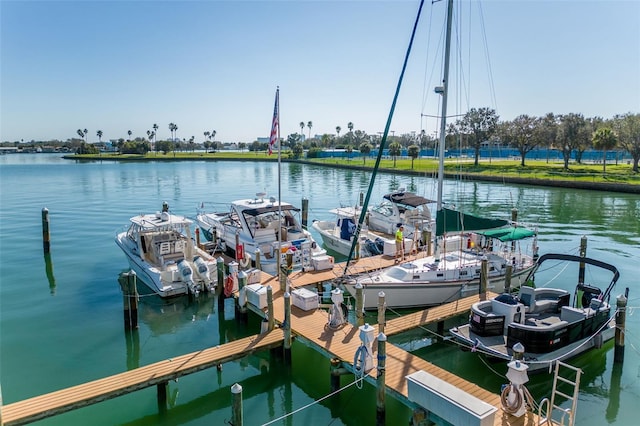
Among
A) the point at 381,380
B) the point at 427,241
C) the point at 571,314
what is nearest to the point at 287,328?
the point at 381,380

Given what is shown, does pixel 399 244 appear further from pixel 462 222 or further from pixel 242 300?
pixel 242 300

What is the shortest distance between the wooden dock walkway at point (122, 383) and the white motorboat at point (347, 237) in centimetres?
1093

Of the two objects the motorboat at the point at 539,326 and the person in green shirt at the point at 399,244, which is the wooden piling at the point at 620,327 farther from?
the person in green shirt at the point at 399,244

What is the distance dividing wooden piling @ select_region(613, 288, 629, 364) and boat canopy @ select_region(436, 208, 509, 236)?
5.10 meters

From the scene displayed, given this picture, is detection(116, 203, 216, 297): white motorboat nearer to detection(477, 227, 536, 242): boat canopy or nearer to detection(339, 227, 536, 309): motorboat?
detection(339, 227, 536, 309): motorboat

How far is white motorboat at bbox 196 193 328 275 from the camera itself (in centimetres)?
2045

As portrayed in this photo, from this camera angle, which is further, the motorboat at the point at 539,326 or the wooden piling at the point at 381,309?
the wooden piling at the point at 381,309

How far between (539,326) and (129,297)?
13.3 m

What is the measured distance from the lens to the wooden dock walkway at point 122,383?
9266mm

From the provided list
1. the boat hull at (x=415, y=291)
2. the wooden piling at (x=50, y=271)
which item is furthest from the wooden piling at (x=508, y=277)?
the wooden piling at (x=50, y=271)

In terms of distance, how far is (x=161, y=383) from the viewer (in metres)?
10.9

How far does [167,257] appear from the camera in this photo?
19.9 m

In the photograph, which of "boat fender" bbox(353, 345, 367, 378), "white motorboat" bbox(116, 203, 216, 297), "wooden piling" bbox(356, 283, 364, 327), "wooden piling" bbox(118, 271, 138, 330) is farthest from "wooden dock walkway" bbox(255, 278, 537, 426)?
"wooden piling" bbox(118, 271, 138, 330)

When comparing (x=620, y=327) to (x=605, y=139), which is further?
(x=605, y=139)
